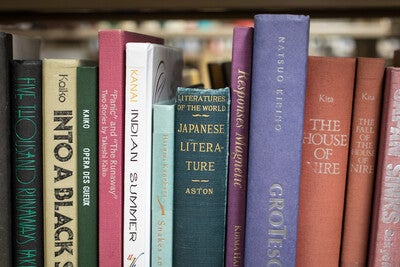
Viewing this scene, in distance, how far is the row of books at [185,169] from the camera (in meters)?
0.61

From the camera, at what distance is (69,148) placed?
632 mm

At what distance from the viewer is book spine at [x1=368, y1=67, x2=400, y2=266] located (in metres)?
0.60

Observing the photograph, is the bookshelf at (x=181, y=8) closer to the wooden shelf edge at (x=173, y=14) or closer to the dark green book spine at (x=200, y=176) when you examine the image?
the wooden shelf edge at (x=173, y=14)

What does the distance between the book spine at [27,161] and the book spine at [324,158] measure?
1.19ft

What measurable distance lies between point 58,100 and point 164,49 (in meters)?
0.18

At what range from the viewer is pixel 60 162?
63 cm

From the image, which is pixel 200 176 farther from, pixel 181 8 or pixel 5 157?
pixel 181 8

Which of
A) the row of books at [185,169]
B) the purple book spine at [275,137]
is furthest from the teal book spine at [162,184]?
the purple book spine at [275,137]

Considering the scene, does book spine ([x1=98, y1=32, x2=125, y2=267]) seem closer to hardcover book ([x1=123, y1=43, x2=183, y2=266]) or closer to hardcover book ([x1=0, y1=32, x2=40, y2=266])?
hardcover book ([x1=123, y1=43, x2=183, y2=266])

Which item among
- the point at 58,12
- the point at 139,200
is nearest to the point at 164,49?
the point at 139,200

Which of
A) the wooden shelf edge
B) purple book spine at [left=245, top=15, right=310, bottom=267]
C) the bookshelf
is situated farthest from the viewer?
the wooden shelf edge

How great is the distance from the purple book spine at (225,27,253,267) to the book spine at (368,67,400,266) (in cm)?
18

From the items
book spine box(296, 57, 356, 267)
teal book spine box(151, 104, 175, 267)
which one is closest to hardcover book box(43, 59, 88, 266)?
teal book spine box(151, 104, 175, 267)

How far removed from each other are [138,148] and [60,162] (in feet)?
0.36
